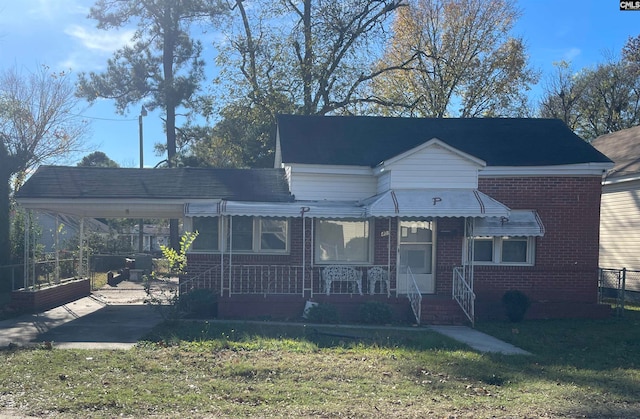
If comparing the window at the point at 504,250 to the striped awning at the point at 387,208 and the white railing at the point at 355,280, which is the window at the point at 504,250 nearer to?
the striped awning at the point at 387,208

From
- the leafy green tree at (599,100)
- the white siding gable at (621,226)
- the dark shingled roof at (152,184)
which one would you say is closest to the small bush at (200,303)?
the dark shingled roof at (152,184)

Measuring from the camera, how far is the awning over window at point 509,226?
43.2 feet

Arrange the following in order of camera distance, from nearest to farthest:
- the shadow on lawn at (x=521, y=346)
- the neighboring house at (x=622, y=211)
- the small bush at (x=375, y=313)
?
the shadow on lawn at (x=521, y=346), the small bush at (x=375, y=313), the neighboring house at (x=622, y=211)

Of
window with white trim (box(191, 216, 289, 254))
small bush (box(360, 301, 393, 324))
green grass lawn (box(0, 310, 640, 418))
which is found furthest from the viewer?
window with white trim (box(191, 216, 289, 254))

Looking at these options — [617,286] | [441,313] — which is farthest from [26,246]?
[617,286]

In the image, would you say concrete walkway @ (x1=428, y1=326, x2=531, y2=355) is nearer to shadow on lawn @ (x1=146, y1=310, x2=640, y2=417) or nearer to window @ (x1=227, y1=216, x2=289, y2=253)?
shadow on lawn @ (x1=146, y1=310, x2=640, y2=417)

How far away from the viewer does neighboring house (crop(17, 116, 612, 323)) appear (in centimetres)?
1248

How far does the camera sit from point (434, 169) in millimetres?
12938

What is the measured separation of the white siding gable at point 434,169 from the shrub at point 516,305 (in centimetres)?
272

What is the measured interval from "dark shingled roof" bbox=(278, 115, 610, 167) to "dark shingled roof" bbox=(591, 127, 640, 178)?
3142 millimetres

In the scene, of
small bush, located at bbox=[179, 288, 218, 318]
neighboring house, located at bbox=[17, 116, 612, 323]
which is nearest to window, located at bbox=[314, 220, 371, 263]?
neighboring house, located at bbox=[17, 116, 612, 323]

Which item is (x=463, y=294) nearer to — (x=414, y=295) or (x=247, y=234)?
(x=414, y=295)

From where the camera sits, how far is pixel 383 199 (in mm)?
12336

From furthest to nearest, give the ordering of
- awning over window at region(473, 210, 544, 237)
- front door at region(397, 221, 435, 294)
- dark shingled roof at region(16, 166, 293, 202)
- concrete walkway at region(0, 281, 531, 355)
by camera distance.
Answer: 1. front door at region(397, 221, 435, 294)
2. awning over window at region(473, 210, 544, 237)
3. dark shingled roof at region(16, 166, 293, 202)
4. concrete walkway at region(0, 281, 531, 355)
